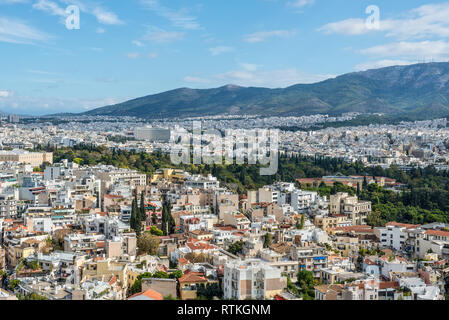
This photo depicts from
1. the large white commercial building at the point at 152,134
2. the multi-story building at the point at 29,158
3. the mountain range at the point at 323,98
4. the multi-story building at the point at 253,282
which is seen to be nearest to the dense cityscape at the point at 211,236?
the multi-story building at the point at 253,282

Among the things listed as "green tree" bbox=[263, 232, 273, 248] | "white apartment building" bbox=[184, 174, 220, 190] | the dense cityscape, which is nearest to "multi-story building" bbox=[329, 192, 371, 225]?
the dense cityscape

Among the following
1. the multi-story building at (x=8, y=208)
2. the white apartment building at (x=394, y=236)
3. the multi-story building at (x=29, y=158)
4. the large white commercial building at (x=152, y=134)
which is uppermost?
the large white commercial building at (x=152, y=134)

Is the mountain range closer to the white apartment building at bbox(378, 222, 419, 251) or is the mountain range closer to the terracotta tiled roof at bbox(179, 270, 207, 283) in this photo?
the white apartment building at bbox(378, 222, 419, 251)

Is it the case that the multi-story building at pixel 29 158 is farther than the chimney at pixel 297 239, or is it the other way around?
the multi-story building at pixel 29 158

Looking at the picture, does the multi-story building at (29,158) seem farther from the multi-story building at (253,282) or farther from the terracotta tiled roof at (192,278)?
the multi-story building at (253,282)

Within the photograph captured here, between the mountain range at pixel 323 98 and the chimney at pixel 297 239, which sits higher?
the mountain range at pixel 323 98

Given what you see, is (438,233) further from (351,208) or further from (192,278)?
(192,278)

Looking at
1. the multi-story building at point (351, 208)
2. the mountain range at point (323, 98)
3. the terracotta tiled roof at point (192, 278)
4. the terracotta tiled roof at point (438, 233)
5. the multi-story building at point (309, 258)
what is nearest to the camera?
the terracotta tiled roof at point (192, 278)
